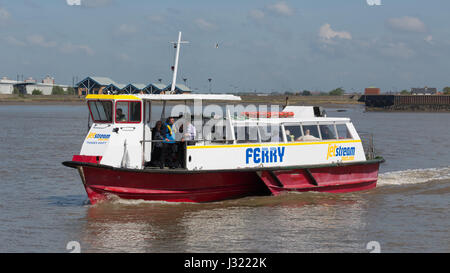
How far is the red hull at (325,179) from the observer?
1784 cm

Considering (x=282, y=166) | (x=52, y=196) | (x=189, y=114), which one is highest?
(x=189, y=114)

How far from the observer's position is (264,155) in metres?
17.6

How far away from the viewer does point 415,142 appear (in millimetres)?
41562

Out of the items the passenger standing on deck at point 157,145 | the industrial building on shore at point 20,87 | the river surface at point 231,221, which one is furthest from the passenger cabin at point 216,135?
the industrial building on shore at point 20,87

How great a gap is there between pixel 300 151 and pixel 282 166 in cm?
88

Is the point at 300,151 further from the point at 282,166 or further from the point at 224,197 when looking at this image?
the point at 224,197

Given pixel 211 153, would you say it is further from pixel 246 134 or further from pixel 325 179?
pixel 325 179

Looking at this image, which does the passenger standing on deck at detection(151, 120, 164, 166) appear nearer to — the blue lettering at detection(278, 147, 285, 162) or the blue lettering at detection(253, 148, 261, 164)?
the blue lettering at detection(253, 148, 261, 164)

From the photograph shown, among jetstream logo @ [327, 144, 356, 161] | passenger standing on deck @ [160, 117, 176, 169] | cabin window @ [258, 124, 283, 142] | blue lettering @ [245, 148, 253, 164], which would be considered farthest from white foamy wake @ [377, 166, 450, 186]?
passenger standing on deck @ [160, 117, 176, 169]

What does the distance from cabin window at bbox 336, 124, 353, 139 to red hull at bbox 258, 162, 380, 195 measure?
1038 mm

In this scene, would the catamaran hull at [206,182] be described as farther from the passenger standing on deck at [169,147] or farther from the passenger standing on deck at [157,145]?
the passenger standing on deck at [157,145]

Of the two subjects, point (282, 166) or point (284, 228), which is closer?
point (284, 228)
